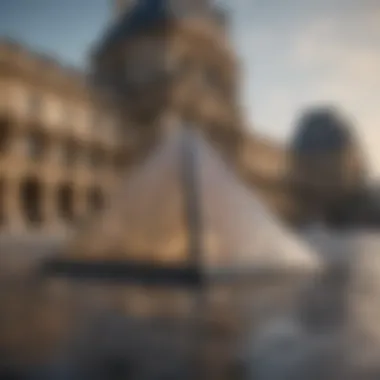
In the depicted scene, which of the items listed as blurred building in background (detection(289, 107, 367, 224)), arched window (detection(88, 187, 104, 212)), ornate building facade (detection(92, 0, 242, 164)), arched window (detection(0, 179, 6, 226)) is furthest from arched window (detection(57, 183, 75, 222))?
blurred building in background (detection(289, 107, 367, 224))

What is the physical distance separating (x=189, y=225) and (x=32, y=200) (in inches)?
99.1

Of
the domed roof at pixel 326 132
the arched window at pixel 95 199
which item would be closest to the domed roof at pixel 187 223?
the arched window at pixel 95 199

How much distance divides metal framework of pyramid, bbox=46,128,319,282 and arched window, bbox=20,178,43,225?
746 mm

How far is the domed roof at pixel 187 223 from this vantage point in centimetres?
450

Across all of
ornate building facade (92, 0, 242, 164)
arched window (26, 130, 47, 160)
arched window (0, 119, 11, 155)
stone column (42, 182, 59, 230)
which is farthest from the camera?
arched window (0, 119, 11, 155)

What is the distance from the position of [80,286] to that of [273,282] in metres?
1.64

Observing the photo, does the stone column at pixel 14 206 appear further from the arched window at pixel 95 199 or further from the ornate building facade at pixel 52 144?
the arched window at pixel 95 199

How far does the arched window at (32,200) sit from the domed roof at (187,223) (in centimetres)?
75

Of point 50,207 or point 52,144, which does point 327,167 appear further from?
point 52,144

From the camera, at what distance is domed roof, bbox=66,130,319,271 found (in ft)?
14.8

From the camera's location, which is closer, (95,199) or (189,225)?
(189,225)

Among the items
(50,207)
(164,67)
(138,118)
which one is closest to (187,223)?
(138,118)

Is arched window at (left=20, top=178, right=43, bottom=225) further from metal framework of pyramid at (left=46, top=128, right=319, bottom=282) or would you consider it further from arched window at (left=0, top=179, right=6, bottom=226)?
metal framework of pyramid at (left=46, top=128, right=319, bottom=282)

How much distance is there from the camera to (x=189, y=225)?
4.54m
